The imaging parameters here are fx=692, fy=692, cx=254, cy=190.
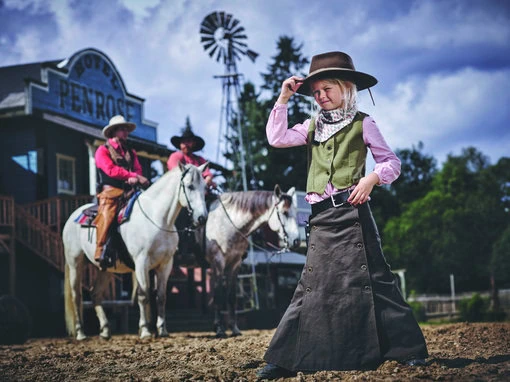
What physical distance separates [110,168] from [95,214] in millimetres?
968

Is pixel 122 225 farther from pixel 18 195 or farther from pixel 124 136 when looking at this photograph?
pixel 18 195

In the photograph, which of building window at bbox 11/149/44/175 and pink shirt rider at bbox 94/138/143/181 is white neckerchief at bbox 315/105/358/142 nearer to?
pink shirt rider at bbox 94/138/143/181

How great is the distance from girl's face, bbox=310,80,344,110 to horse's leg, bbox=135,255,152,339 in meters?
5.52

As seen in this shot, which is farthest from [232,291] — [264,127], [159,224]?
[264,127]

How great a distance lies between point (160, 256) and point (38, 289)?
32.8ft

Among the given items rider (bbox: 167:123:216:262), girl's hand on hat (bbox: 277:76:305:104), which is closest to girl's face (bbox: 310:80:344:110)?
girl's hand on hat (bbox: 277:76:305:104)

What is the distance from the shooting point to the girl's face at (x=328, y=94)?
4.65 meters

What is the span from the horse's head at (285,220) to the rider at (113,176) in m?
2.05

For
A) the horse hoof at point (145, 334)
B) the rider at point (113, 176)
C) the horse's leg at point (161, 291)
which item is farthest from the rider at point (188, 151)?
the horse hoof at point (145, 334)

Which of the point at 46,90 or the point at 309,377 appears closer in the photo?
the point at 309,377

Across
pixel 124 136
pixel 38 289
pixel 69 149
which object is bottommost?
pixel 38 289

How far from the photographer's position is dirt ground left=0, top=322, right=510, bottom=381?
4.06 m

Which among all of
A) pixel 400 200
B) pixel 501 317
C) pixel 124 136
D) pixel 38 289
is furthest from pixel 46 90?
pixel 400 200

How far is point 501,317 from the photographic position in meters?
18.2
